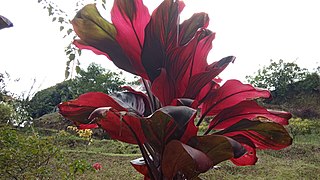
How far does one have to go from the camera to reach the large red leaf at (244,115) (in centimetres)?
74

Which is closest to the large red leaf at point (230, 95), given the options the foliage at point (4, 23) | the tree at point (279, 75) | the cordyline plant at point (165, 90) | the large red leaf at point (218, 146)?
the cordyline plant at point (165, 90)

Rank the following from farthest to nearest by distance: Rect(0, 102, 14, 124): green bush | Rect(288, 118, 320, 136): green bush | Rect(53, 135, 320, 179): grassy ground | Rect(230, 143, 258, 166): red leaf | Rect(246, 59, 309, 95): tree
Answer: Rect(246, 59, 309, 95): tree → Rect(288, 118, 320, 136): green bush → Rect(53, 135, 320, 179): grassy ground → Rect(0, 102, 14, 124): green bush → Rect(230, 143, 258, 166): red leaf

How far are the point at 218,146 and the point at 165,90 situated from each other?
0.48 feet

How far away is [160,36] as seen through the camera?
72cm

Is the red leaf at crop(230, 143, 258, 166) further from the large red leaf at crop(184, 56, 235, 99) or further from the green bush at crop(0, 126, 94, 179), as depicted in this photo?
the green bush at crop(0, 126, 94, 179)

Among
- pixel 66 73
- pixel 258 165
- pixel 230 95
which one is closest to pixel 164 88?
pixel 230 95

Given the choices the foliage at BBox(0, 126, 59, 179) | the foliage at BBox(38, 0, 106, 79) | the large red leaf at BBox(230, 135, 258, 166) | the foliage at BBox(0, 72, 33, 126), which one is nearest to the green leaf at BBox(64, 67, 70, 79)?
the foliage at BBox(38, 0, 106, 79)

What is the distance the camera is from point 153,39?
2.34 feet

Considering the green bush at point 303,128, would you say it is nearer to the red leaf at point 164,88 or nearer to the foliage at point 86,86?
the foliage at point 86,86

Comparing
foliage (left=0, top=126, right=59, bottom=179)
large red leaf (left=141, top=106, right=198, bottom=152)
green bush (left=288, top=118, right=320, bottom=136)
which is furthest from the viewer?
green bush (left=288, top=118, right=320, bottom=136)

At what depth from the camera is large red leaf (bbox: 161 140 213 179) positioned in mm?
597

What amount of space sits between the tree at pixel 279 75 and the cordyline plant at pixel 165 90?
10339 mm

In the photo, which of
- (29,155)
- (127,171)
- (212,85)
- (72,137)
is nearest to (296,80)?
(72,137)

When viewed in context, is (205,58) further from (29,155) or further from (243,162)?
(29,155)
